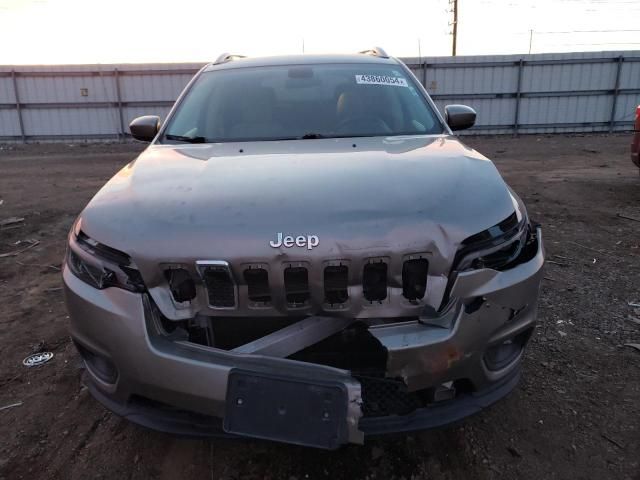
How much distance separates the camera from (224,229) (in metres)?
1.81

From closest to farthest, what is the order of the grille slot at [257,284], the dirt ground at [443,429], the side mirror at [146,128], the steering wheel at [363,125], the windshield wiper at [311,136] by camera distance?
1. the grille slot at [257,284]
2. the dirt ground at [443,429]
3. the windshield wiper at [311,136]
4. the steering wheel at [363,125]
5. the side mirror at [146,128]

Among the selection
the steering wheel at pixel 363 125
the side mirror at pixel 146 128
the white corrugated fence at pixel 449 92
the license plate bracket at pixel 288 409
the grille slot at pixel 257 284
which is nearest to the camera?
the license plate bracket at pixel 288 409

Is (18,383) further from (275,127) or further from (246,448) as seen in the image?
(275,127)

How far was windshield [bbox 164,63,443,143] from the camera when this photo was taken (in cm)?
304

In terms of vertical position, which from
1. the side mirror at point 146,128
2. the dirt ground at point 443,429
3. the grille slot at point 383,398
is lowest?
the dirt ground at point 443,429

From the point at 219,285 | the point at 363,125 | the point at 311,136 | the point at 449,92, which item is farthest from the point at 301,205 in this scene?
the point at 449,92

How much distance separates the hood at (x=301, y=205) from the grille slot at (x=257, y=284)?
0.18 ft

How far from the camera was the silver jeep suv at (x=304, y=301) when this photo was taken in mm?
1725

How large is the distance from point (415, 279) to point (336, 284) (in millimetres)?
280

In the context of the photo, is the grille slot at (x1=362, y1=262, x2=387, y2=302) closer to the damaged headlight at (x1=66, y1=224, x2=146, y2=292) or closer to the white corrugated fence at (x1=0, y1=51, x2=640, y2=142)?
the damaged headlight at (x1=66, y1=224, x2=146, y2=292)

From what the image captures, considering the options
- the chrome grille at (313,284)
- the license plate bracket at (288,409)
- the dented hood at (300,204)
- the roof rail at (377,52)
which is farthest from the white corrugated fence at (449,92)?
the license plate bracket at (288,409)

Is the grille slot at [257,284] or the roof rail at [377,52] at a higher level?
the roof rail at [377,52]

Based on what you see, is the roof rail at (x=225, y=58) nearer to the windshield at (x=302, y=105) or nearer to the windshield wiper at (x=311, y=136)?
the windshield at (x=302, y=105)

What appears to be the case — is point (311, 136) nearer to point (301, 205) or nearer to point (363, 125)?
point (363, 125)
